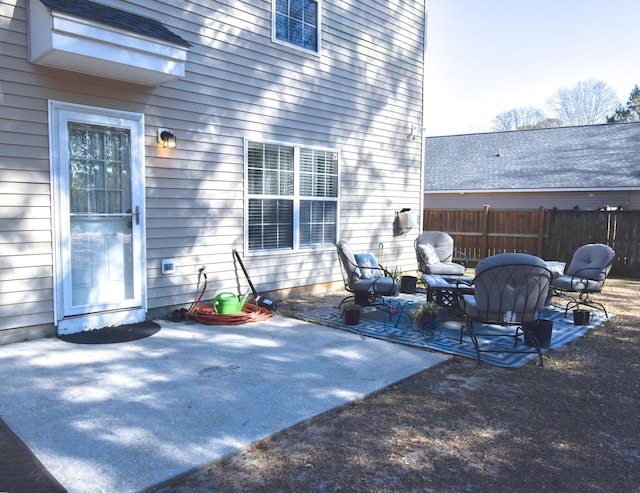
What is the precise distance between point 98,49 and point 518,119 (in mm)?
37689

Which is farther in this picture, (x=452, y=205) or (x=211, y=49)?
(x=452, y=205)

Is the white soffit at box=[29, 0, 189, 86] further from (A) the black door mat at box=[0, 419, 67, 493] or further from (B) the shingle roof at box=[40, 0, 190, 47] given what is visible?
(A) the black door mat at box=[0, 419, 67, 493]

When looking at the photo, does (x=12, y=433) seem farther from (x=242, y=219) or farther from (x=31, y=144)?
(x=242, y=219)

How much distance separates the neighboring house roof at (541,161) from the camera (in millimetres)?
13078

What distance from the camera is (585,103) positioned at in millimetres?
33906

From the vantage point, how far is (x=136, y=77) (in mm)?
5000

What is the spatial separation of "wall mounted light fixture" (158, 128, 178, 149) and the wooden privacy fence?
917 centimetres

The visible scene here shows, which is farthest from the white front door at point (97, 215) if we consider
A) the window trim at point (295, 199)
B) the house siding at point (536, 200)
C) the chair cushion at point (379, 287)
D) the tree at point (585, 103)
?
the tree at point (585, 103)

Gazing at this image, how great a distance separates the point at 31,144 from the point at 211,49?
2.40 metres

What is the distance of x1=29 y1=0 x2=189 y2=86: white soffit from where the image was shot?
4172 mm

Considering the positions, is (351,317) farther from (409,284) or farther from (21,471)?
(21,471)

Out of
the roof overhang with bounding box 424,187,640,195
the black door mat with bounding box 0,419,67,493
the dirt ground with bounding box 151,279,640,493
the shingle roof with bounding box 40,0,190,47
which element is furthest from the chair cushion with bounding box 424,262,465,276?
the roof overhang with bounding box 424,187,640,195

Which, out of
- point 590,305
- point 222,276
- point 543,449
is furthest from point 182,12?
point 590,305

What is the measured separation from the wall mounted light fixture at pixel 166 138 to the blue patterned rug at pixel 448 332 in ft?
8.34
